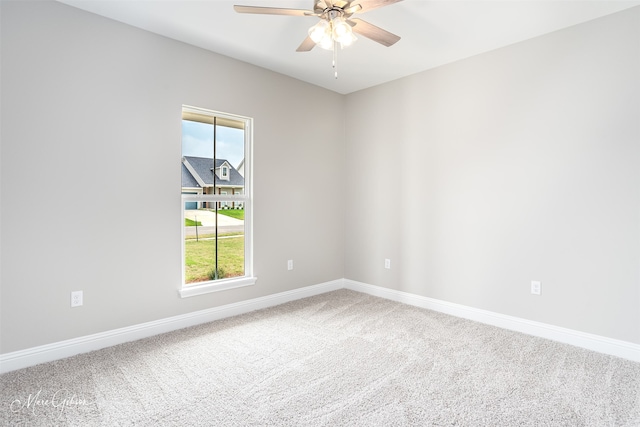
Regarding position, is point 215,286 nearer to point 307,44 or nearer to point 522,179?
point 307,44

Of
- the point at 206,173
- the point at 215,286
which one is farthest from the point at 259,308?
the point at 206,173

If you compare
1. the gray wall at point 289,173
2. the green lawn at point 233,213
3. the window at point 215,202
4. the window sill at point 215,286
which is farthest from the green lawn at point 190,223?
the window sill at point 215,286

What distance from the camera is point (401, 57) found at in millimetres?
3217

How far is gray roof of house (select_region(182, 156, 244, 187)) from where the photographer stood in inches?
120

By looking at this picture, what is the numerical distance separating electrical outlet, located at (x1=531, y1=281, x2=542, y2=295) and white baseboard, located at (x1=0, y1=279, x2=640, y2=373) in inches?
10.3

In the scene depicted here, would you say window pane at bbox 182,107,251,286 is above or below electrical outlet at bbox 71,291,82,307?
above

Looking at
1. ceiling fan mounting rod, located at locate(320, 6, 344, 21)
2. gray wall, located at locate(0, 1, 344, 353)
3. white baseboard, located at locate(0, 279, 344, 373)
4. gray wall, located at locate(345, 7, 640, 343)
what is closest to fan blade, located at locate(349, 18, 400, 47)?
ceiling fan mounting rod, located at locate(320, 6, 344, 21)

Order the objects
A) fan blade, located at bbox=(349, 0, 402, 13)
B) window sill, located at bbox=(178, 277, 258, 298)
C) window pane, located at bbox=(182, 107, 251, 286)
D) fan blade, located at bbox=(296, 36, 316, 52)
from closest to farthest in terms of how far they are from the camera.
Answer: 1. fan blade, located at bbox=(349, 0, 402, 13)
2. fan blade, located at bbox=(296, 36, 316, 52)
3. window sill, located at bbox=(178, 277, 258, 298)
4. window pane, located at bbox=(182, 107, 251, 286)

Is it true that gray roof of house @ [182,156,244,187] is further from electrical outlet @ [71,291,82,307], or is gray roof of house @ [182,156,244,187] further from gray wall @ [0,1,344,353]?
electrical outlet @ [71,291,82,307]

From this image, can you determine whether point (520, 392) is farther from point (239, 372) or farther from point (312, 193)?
point (312, 193)

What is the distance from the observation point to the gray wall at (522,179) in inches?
96.9

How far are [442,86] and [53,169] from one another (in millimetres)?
3502

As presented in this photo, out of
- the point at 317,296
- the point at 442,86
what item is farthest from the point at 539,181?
the point at 317,296

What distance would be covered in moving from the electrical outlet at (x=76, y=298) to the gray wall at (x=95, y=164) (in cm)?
4
